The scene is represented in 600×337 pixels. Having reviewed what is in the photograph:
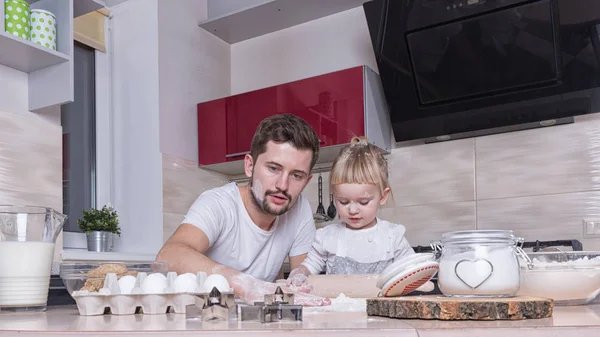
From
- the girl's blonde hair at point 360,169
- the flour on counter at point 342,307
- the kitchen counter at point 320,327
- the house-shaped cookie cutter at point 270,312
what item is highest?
the girl's blonde hair at point 360,169

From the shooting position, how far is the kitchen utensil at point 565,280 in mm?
945

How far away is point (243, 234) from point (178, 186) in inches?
49.3

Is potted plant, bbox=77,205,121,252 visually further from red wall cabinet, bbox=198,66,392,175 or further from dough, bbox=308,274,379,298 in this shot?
dough, bbox=308,274,379,298

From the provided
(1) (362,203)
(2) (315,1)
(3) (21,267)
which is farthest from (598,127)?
(3) (21,267)

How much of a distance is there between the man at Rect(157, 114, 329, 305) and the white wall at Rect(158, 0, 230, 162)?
4.03 ft

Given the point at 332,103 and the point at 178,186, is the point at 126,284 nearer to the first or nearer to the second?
the point at 332,103

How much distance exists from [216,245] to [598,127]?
1.71 metres

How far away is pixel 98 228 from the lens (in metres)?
2.83

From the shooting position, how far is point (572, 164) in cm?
256

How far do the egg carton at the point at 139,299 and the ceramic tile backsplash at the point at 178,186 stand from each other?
217 centimetres

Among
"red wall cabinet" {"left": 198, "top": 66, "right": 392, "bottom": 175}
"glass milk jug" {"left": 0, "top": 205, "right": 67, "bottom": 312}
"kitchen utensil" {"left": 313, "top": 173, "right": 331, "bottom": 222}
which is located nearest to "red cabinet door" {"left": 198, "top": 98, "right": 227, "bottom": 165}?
"red wall cabinet" {"left": 198, "top": 66, "right": 392, "bottom": 175}

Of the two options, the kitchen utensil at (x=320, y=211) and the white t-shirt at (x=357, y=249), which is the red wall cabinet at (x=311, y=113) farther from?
the white t-shirt at (x=357, y=249)

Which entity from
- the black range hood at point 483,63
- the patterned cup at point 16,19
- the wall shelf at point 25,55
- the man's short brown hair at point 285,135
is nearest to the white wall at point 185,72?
the wall shelf at point 25,55

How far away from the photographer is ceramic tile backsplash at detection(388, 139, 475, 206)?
2801mm
